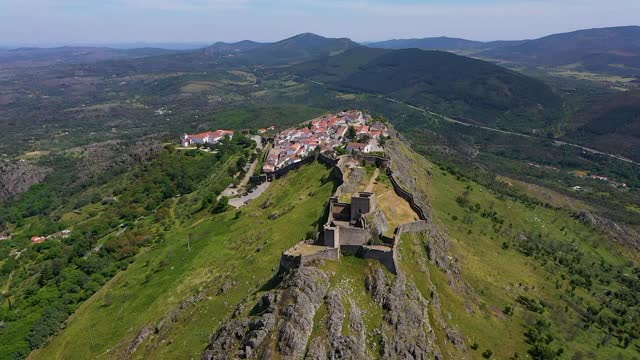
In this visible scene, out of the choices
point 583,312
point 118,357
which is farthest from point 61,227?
point 583,312

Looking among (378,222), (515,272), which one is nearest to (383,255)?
(378,222)

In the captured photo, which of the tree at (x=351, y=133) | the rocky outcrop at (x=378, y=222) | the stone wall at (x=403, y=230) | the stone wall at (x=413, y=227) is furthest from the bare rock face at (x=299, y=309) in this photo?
the tree at (x=351, y=133)

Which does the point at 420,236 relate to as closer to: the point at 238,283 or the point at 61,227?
the point at 238,283

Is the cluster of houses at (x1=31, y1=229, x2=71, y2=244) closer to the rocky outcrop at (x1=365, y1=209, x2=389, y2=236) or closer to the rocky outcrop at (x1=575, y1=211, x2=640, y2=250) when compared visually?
the rocky outcrop at (x1=365, y1=209, x2=389, y2=236)

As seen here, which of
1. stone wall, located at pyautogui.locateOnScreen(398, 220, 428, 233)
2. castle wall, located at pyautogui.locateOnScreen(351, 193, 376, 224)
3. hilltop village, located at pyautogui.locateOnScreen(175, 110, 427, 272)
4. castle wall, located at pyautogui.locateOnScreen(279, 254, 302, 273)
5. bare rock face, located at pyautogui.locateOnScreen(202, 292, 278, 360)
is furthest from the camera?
stone wall, located at pyautogui.locateOnScreen(398, 220, 428, 233)

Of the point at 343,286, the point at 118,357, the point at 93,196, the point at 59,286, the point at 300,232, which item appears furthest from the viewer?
the point at 93,196

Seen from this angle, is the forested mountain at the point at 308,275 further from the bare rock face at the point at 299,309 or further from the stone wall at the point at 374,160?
the stone wall at the point at 374,160

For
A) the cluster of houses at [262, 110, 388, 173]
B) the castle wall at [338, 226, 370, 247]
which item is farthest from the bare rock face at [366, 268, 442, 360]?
the cluster of houses at [262, 110, 388, 173]
